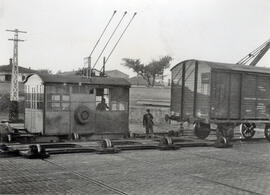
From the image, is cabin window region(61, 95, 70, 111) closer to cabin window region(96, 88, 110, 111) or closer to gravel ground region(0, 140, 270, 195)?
cabin window region(96, 88, 110, 111)

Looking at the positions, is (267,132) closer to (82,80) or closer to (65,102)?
(82,80)

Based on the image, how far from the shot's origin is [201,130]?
16.1 m

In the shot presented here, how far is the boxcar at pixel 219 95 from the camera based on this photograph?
14.6 metres

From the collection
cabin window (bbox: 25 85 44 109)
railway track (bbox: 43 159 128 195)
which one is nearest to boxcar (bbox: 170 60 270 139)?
cabin window (bbox: 25 85 44 109)

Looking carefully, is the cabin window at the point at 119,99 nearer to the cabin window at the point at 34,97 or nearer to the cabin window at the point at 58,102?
the cabin window at the point at 58,102

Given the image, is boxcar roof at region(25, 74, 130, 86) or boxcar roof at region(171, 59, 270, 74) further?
boxcar roof at region(171, 59, 270, 74)

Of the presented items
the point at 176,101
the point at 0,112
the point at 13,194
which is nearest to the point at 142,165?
the point at 13,194

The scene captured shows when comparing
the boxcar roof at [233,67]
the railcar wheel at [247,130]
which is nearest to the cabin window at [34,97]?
the boxcar roof at [233,67]

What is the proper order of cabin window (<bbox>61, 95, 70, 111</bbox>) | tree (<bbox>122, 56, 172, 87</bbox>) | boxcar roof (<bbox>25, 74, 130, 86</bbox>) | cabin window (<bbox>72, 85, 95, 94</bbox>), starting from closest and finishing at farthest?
boxcar roof (<bbox>25, 74, 130, 86</bbox>)
cabin window (<bbox>61, 95, 70, 111</bbox>)
cabin window (<bbox>72, 85, 95, 94</bbox>)
tree (<bbox>122, 56, 172, 87</bbox>)

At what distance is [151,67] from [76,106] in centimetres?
5799

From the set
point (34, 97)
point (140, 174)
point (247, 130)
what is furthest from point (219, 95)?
point (140, 174)

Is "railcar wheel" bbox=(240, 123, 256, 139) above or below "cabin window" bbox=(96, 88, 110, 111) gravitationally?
below

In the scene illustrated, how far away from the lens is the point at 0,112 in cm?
3756

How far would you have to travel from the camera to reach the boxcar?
574 inches
